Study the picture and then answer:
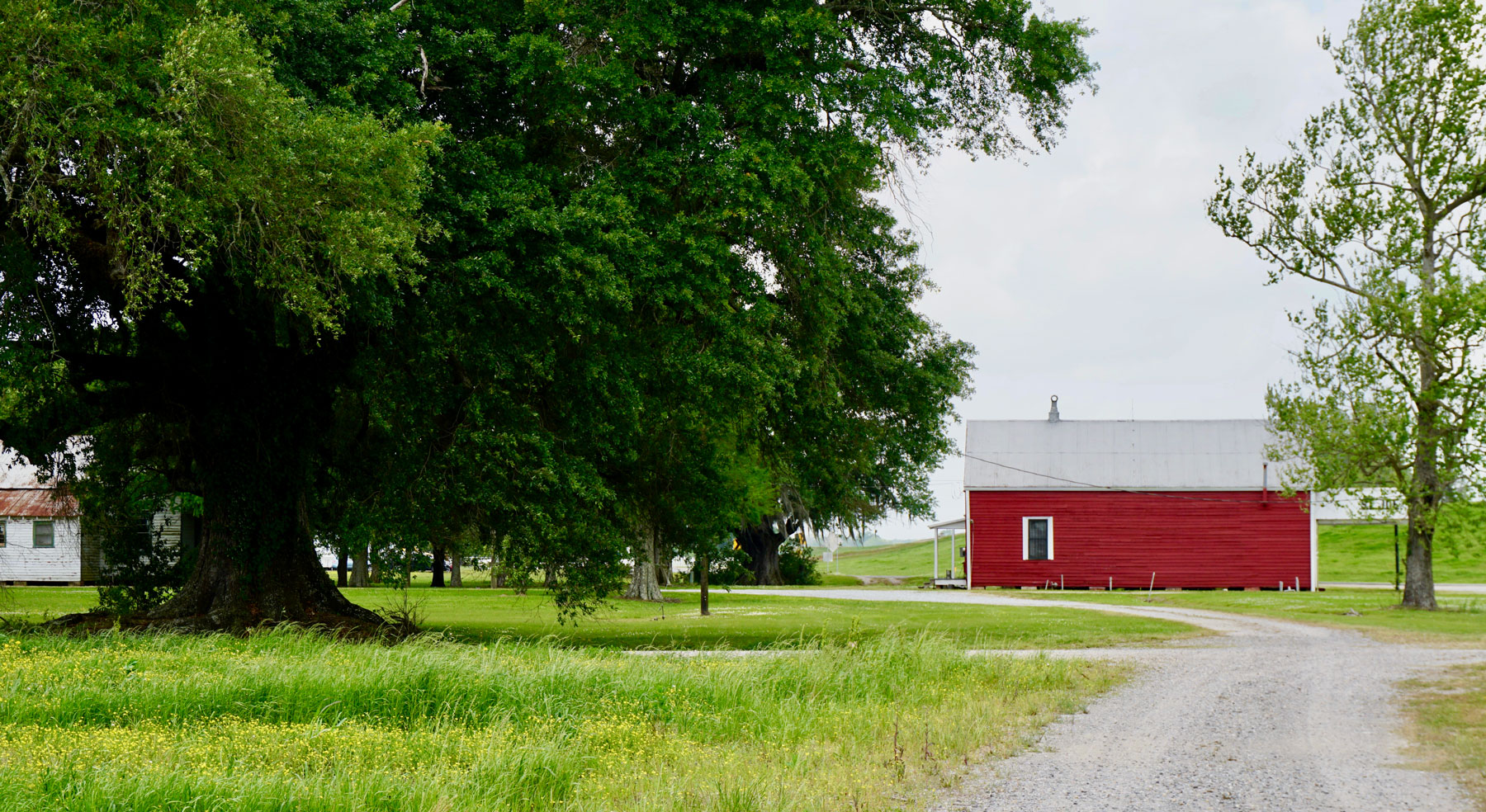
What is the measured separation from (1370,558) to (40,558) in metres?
55.9

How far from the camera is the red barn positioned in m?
41.2

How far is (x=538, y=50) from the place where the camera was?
15594 millimetres

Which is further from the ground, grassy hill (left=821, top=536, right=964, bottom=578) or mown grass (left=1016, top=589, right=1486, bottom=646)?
mown grass (left=1016, top=589, right=1486, bottom=646)

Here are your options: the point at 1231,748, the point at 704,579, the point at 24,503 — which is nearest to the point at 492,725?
the point at 1231,748

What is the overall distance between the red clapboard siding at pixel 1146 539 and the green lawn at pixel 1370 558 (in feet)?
30.9

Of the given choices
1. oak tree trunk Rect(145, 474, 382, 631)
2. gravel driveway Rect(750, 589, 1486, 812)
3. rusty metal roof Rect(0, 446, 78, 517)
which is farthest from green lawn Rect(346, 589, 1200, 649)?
rusty metal roof Rect(0, 446, 78, 517)

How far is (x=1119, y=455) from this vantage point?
43.2 m

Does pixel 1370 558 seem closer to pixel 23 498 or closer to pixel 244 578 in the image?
pixel 244 578

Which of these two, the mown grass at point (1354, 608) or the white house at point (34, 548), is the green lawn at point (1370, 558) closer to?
the mown grass at point (1354, 608)

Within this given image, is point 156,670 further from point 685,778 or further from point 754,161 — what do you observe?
point 754,161

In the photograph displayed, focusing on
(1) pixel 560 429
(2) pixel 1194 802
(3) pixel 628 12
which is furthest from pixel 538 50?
(2) pixel 1194 802

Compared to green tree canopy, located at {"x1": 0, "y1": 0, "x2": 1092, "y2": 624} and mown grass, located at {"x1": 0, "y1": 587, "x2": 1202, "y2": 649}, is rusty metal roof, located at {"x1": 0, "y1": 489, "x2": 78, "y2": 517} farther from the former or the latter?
green tree canopy, located at {"x1": 0, "y1": 0, "x2": 1092, "y2": 624}

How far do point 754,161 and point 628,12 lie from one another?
268 cm

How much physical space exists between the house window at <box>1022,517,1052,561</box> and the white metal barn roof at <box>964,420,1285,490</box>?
1.18 metres
